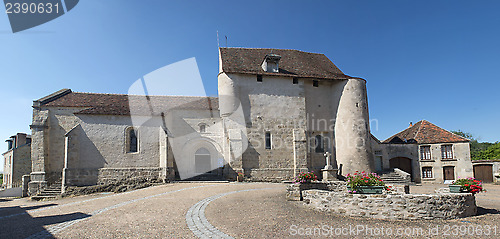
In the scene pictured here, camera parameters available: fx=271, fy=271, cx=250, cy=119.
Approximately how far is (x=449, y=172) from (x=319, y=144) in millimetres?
10851

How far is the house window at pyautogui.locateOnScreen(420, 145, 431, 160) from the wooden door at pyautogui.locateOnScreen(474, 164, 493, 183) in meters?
4.13

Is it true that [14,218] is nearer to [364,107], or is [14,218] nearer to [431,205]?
[431,205]

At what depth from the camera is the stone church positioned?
1875 centimetres

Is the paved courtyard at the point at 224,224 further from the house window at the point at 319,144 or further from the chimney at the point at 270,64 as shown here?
the chimney at the point at 270,64

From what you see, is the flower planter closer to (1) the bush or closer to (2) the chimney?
(1) the bush

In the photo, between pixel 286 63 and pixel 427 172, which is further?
pixel 427 172

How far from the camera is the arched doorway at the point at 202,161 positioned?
20.4 meters

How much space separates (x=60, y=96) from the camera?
21.3 m

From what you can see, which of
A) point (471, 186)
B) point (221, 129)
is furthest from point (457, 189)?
point (221, 129)

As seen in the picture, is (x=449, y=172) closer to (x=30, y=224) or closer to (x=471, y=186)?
(x=471, y=186)

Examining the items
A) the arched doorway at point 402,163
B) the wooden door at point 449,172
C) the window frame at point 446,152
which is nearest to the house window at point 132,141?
the arched doorway at point 402,163

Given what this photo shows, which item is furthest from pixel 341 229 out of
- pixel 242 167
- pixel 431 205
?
pixel 242 167

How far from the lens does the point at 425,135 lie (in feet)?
76.2

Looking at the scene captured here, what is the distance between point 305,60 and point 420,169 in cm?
1326
